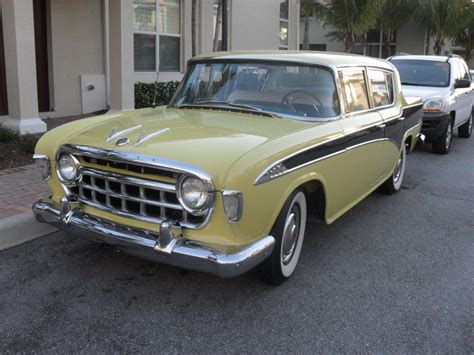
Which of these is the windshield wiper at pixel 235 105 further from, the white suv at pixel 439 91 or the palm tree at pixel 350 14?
the palm tree at pixel 350 14

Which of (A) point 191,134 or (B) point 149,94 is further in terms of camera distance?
(B) point 149,94

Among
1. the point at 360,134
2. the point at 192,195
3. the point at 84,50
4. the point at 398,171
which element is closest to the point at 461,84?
the point at 398,171

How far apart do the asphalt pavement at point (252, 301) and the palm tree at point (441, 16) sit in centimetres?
2198

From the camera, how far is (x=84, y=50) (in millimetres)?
10453

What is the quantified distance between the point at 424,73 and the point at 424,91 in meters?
0.91

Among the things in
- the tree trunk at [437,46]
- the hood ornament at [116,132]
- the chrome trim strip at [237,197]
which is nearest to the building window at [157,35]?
the hood ornament at [116,132]

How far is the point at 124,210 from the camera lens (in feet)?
11.4

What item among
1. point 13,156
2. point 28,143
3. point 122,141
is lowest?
point 13,156

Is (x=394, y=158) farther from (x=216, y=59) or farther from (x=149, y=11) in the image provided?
(x=149, y=11)

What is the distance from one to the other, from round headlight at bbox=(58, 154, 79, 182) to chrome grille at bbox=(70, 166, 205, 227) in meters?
0.07

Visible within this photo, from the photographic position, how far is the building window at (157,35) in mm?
11568

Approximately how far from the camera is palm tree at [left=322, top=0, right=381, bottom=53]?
1727cm

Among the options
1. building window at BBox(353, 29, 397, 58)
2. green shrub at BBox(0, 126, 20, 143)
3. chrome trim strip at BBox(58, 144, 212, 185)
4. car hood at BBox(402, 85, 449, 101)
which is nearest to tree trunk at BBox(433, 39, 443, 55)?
building window at BBox(353, 29, 397, 58)

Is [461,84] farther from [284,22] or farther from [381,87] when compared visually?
[284,22]
